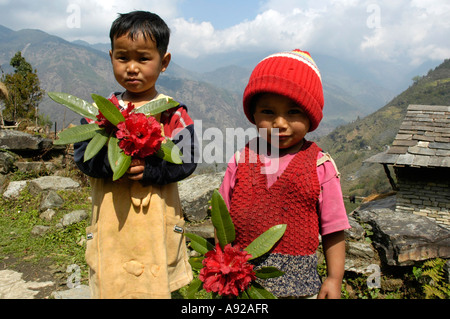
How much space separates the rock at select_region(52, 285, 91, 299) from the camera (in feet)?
10.3

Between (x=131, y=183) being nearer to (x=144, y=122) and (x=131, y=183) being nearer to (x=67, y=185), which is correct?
(x=144, y=122)

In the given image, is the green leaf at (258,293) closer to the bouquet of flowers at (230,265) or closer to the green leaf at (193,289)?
the bouquet of flowers at (230,265)

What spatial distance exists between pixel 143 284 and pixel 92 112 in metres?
0.97

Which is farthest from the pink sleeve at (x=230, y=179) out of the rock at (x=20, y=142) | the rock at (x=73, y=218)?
the rock at (x=20, y=142)

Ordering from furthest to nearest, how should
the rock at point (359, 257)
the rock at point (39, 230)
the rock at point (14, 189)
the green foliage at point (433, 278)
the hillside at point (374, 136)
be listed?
the hillside at point (374, 136) → the rock at point (14, 189) → the rock at point (39, 230) → the rock at point (359, 257) → the green foliage at point (433, 278)

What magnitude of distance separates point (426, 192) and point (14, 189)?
1119 centimetres

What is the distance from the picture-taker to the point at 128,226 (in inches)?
65.9

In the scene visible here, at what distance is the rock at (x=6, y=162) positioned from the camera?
6.42 m

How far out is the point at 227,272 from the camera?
3.84ft

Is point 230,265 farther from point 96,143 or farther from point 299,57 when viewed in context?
point 299,57

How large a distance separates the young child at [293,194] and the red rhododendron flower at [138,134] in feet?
1.57

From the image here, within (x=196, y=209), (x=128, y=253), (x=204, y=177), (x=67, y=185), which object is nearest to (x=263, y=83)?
(x=128, y=253)

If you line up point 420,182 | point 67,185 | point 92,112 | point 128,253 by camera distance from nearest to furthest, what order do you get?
point 92,112, point 128,253, point 67,185, point 420,182

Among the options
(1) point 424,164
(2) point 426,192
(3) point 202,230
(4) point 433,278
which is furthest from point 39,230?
(2) point 426,192
